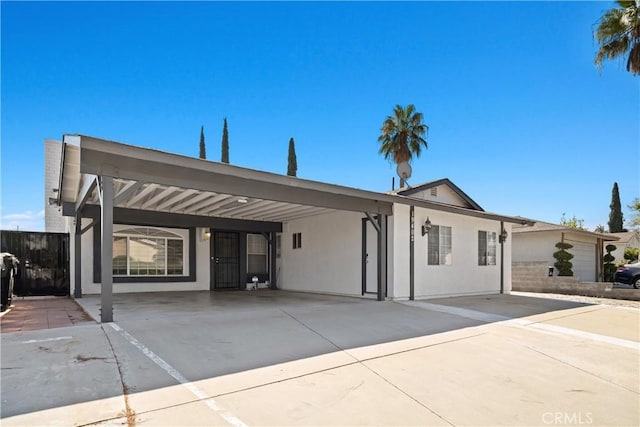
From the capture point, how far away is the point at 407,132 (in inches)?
889

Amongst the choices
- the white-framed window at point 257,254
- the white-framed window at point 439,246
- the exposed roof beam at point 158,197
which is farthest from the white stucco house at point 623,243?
the exposed roof beam at point 158,197

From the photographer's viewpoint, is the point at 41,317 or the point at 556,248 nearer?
the point at 41,317

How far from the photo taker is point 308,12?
1105cm

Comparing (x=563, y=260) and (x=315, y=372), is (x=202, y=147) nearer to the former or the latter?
(x=563, y=260)

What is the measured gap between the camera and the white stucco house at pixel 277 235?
8008 mm

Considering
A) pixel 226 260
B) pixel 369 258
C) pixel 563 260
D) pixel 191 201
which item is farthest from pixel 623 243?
pixel 191 201

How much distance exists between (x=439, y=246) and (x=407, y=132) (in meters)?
12.6

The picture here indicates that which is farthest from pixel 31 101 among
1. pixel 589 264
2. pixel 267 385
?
pixel 589 264

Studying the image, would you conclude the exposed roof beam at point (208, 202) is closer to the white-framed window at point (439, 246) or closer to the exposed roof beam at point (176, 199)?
the exposed roof beam at point (176, 199)

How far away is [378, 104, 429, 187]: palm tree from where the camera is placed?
22.5 metres

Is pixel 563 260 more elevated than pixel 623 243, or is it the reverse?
pixel 623 243

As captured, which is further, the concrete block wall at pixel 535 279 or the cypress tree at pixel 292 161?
the cypress tree at pixel 292 161

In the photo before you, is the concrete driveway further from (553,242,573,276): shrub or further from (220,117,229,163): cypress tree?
(220,117,229,163): cypress tree

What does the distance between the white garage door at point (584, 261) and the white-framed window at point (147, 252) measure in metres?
17.6
